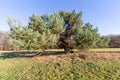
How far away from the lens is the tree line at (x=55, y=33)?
49.7 ft

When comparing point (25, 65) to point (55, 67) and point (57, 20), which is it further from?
point (57, 20)

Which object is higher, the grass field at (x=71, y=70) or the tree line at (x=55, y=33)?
the tree line at (x=55, y=33)

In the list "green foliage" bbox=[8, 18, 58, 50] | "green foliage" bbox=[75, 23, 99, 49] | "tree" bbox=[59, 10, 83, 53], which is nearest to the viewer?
"green foliage" bbox=[8, 18, 58, 50]

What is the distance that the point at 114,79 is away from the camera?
31.4 feet

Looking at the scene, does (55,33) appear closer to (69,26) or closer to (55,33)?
(55,33)

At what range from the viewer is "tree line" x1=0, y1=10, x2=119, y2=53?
15.2m

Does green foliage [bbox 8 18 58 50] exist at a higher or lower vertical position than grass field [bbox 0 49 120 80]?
higher

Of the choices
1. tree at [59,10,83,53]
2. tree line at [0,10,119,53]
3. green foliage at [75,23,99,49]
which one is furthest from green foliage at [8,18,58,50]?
green foliage at [75,23,99,49]

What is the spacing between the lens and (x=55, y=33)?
17.0m

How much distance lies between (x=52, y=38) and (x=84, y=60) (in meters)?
4.37

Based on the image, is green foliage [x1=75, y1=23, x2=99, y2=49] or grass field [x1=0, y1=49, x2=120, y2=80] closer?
grass field [x1=0, y1=49, x2=120, y2=80]

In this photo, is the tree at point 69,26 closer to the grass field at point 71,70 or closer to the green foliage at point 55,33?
the green foliage at point 55,33

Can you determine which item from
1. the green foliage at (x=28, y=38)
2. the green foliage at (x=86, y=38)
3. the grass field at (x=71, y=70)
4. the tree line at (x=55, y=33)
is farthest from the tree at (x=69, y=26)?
the grass field at (x=71, y=70)

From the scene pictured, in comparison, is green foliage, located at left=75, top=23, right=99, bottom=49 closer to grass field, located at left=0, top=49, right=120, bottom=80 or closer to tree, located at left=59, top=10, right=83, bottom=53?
tree, located at left=59, top=10, right=83, bottom=53
